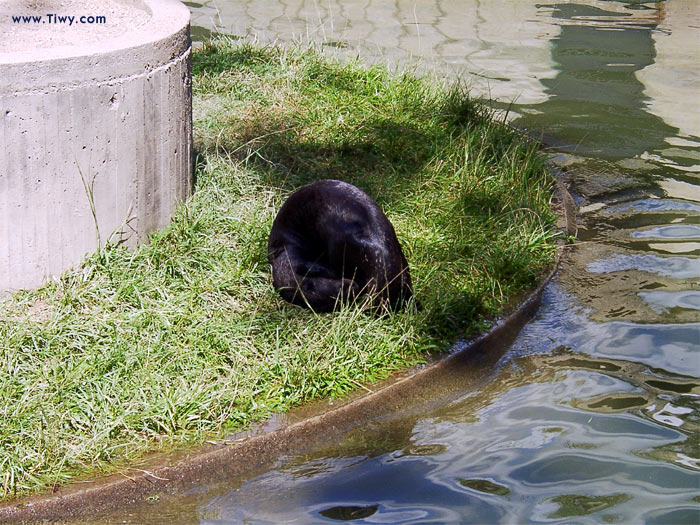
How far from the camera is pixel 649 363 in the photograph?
464 centimetres

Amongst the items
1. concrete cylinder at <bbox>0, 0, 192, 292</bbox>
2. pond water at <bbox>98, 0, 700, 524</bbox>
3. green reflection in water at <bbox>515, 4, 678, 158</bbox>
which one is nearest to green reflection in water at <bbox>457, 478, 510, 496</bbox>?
pond water at <bbox>98, 0, 700, 524</bbox>

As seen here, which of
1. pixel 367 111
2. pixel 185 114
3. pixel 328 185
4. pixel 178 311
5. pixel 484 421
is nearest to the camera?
pixel 484 421

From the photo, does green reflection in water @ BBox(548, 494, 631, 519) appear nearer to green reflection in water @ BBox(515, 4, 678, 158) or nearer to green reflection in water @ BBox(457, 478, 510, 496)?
green reflection in water @ BBox(457, 478, 510, 496)

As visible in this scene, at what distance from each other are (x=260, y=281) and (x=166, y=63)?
50.4 inches

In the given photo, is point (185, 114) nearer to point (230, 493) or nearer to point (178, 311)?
point (178, 311)

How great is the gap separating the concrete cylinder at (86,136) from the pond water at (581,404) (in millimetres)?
1636

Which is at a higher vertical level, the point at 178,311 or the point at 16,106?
the point at 16,106

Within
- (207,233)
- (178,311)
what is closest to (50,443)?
(178,311)

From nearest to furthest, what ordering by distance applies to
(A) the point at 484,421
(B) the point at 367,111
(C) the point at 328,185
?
1. (A) the point at 484,421
2. (C) the point at 328,185
3. (B) the point at 367,111

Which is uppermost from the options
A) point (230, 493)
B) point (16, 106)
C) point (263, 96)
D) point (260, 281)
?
point (16, 106)

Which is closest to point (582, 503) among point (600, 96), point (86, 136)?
point (86, 136)

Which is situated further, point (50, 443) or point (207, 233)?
point (207, 233)

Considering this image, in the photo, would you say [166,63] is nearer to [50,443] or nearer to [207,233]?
[207,233]

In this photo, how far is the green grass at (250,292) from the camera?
12.7 ft
